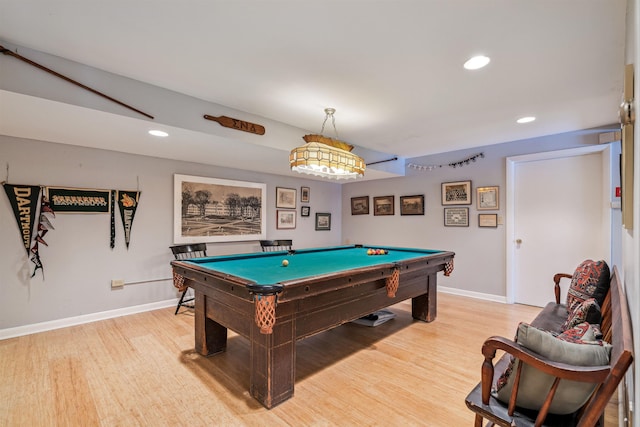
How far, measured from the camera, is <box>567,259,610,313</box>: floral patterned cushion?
213 centimetres

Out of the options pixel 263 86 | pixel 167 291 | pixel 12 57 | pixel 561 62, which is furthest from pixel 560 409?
pixel 167 291

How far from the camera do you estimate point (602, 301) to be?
2.09 m

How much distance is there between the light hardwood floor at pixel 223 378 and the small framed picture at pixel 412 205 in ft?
7.83

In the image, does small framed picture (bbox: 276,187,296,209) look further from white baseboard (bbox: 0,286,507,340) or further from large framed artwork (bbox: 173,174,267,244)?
white baseboard (bbox: 0,286,507,340)

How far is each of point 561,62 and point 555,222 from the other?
2.67 meters

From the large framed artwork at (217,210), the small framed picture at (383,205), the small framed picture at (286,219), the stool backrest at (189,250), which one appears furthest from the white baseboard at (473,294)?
the stool backrest at (189,250)

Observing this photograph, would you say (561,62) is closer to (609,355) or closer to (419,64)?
(419,64)

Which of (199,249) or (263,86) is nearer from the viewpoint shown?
(263,86)

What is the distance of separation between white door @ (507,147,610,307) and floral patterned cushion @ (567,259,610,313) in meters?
1.68

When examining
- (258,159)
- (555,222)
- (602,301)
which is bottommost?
(602,301)

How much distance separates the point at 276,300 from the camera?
71.0 inches

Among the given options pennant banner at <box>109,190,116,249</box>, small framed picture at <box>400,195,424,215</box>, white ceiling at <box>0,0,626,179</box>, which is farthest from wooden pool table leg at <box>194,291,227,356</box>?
small framed picture at <box>400,195,424,215</box>

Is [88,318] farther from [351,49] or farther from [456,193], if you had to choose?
[456,193]

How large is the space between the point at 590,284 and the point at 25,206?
17.5 ft
